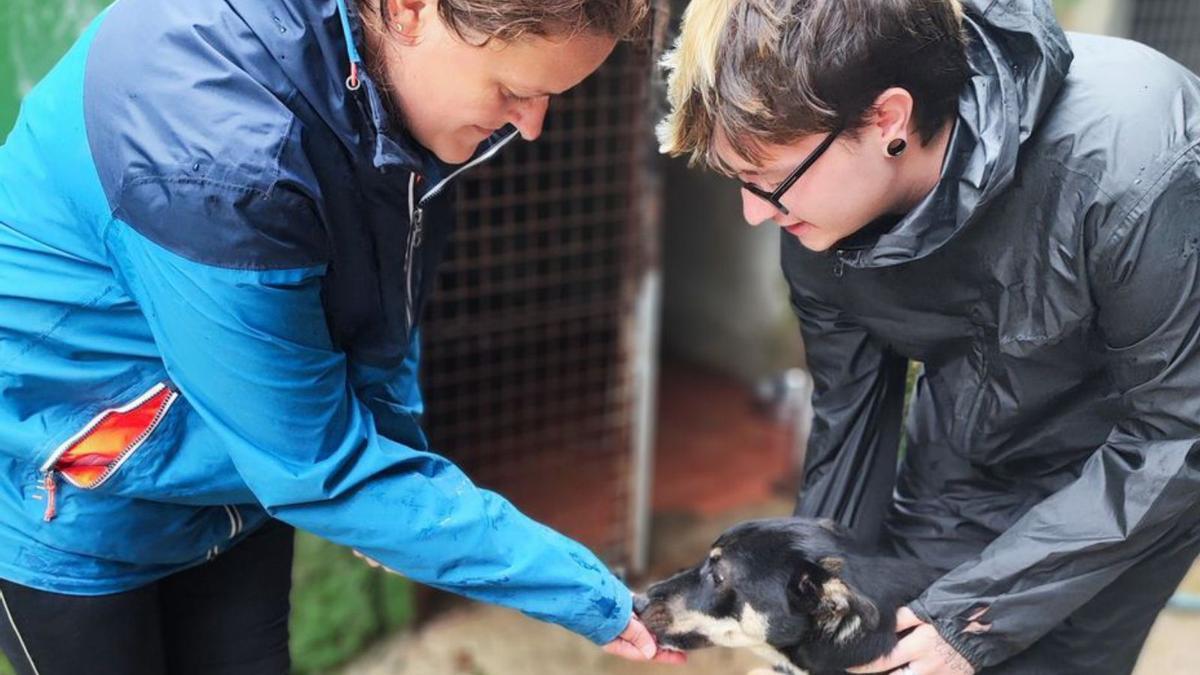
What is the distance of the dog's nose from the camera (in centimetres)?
246

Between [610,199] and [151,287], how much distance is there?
15.8 feet

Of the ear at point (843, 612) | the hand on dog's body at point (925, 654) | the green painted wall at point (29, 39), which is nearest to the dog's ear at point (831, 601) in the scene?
the ear at point (843, 612)

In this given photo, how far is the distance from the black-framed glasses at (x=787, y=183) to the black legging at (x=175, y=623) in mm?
→ 1157

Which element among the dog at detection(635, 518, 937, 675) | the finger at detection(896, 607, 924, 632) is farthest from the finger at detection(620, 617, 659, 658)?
the finger at detection(896, 607, 924, 632)

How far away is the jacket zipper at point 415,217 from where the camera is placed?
5.85ft

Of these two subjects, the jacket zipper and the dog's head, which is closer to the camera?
the jacket zipper

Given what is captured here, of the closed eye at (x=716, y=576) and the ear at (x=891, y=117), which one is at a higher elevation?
the ear at (x=891, y=117)

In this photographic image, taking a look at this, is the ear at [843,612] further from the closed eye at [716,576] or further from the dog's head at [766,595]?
the closed eye at [716,576]

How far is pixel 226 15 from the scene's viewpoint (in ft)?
5.01

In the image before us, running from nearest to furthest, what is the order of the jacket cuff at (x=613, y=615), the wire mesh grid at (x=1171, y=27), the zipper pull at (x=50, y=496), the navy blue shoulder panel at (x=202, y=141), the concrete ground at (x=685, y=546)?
the navy blue shoulder panel at (x=202, y=141)
the zipper pull at (x=50, y=496)
the jacket cuff at (x=613, y=615)
the concrete ground at (x=685, y=546)
the wire mesh grid at (x=1171, y=27)

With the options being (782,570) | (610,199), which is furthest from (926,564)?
(610,199)

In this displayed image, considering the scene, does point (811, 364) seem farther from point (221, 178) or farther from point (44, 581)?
point (44, 581)

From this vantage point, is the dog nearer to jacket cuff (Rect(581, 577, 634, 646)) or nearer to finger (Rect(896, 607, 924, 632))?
finger (Rect(896, 607, 924, 632))

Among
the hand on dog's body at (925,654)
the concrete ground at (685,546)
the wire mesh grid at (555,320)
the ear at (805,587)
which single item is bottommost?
the concrete ground at (685,546)
